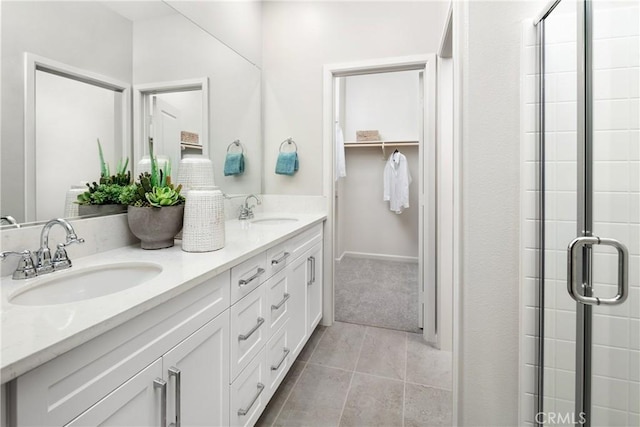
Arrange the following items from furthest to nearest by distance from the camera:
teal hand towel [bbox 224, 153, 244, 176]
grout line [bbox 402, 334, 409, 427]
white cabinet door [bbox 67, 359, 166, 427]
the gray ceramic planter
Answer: teal hand towel [bbox 224, 153, 244, 176] < grout line [bbox 402, 334, 409, 427] < the gray ceramic planter < white cabinet door [bbox 67, 359, 166, 427]

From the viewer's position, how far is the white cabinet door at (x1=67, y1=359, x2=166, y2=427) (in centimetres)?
65

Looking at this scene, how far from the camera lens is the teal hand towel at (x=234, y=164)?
7.06 feet

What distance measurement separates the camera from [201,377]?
96 centimetres

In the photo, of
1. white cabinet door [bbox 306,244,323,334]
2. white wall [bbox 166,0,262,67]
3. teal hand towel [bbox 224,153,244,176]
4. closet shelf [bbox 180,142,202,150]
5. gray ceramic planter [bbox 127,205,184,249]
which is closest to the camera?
gray ceramic planter [bbox 127,205,184,249]

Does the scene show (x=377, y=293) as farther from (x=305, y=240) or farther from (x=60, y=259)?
(x=60, y=259)

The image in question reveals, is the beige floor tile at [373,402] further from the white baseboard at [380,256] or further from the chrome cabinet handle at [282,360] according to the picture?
the white baseboard at [380,256]

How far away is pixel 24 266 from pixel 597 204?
1649 mm

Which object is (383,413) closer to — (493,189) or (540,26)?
(493,189)

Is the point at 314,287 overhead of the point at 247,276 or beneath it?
beneath

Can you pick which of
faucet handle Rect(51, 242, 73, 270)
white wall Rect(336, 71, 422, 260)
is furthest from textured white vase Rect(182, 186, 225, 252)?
white wall Rect(336, 71, 422, 260)

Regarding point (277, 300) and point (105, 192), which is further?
point (277, 300)

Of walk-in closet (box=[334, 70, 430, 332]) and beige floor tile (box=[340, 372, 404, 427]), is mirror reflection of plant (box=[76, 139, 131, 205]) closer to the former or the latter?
beige floor tile (box=[340, 372, 404, 427])

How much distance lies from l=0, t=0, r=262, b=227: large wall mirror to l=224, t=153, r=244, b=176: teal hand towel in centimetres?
23

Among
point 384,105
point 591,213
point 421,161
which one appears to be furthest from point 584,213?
point 384,105
